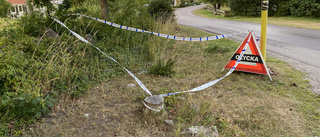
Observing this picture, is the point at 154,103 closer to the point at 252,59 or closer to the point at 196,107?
the point at 196,107

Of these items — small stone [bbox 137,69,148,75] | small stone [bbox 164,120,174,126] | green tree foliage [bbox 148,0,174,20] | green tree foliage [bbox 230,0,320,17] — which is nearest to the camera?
small stone [bbox 164,120,174,126]

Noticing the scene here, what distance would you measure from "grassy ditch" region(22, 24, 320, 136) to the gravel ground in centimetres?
15

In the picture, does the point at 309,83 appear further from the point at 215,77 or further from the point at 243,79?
the point at 215,77

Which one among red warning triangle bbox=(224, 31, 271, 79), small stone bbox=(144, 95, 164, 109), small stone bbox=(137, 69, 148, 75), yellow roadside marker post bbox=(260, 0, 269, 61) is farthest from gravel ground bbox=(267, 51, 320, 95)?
small stone bbox=(137, 69, 148, 75)

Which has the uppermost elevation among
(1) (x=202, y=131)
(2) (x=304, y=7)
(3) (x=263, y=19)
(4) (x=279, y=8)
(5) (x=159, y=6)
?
(4) (x=279, y=8)

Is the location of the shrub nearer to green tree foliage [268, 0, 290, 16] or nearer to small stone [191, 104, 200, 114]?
small stone [191, 104, 200, 114]

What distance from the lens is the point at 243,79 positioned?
4.80 metres

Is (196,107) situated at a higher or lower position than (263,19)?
lower

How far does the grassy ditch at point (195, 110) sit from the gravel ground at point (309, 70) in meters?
0.15

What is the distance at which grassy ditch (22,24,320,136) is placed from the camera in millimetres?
3033

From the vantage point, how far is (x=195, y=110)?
335 centimetres

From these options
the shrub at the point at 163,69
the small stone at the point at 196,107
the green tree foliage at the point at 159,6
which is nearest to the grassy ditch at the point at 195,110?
the small stone at the point at 196,107

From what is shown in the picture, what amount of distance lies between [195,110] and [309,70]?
355cm

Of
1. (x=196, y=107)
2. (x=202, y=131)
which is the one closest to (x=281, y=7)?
(x=196, y=107)
